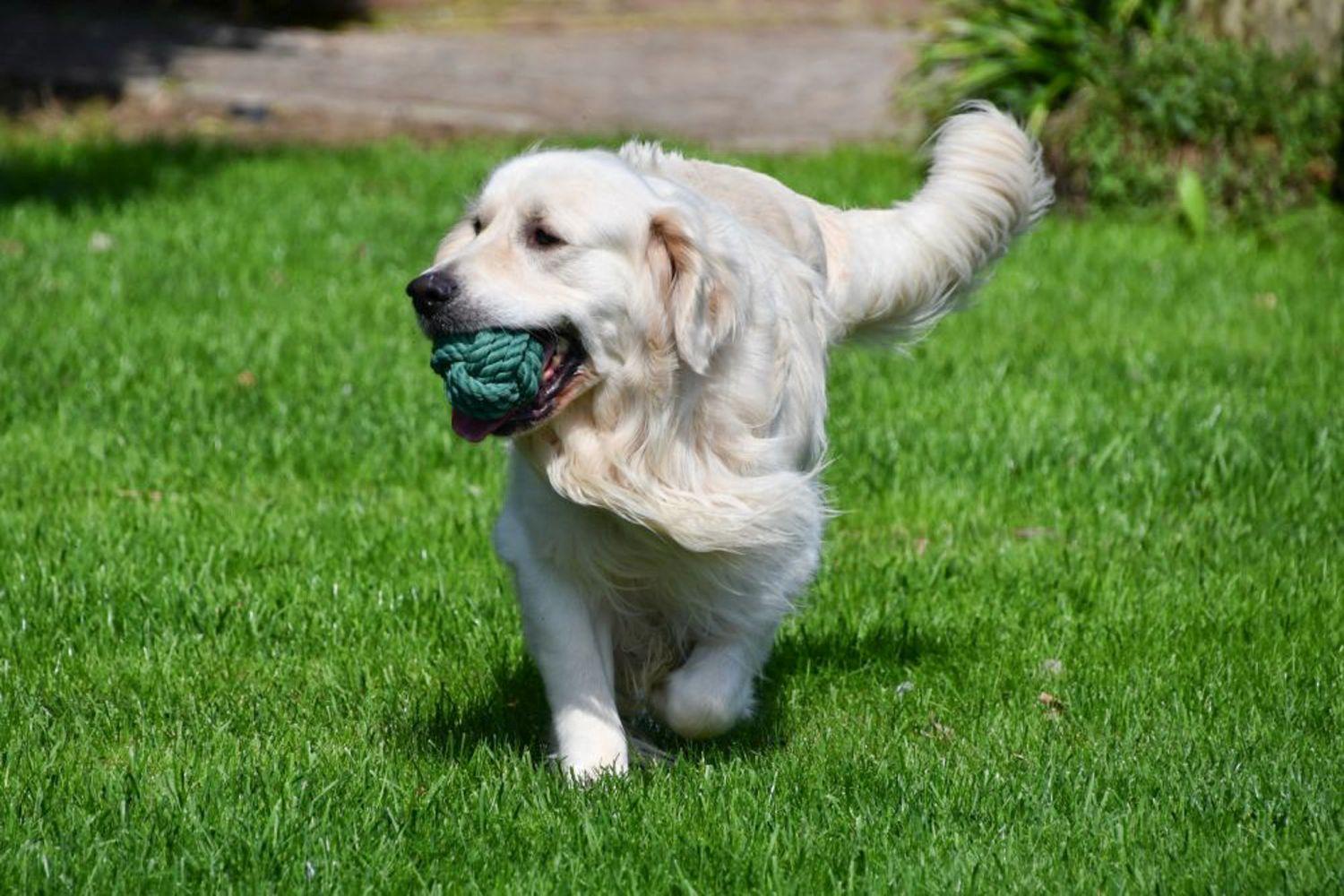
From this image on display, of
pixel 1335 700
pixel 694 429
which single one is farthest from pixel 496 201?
pixel 1335 700

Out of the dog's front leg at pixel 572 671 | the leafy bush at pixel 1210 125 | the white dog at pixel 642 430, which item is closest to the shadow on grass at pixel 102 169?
the leafy bush at pixel 1210 125

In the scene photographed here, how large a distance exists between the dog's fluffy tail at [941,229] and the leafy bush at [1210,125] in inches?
215

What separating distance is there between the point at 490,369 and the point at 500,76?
12.5 m

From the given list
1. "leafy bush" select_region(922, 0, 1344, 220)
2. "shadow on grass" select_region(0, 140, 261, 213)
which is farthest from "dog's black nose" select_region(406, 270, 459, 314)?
"leafy bush" select_region(922, 0, 1344, 220)

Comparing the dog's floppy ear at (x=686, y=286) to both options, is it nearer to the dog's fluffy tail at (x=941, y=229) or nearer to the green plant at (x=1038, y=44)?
the dog's fluffy tail at (x=941, y=229)

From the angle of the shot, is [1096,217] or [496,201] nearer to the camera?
[496,201]

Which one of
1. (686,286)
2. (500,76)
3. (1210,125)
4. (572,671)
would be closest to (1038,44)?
(1210,125)

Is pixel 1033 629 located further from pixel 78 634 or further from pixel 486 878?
pixel 78 634

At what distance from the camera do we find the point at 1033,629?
16.7 feet

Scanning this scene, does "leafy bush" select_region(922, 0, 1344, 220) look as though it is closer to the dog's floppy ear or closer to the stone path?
the stone path

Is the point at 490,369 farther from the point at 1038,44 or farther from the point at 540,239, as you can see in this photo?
the point at 1038,44

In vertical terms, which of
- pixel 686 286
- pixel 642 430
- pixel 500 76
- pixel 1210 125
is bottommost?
pixel 500 76

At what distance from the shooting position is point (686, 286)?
3838 mm

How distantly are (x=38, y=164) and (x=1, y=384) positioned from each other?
178 inches
